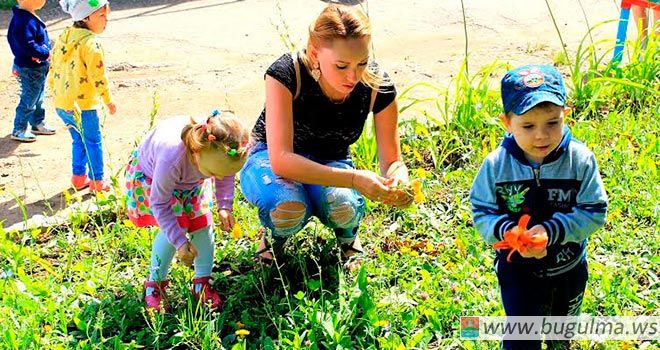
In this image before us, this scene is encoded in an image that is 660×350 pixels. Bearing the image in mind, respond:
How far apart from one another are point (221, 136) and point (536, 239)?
1099 mm

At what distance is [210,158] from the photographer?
2.77m

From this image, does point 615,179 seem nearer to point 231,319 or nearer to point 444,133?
point 444,133

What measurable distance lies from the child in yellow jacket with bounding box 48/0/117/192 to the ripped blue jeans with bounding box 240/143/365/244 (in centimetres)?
142

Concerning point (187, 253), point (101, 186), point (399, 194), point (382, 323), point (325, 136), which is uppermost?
point (325, 136)

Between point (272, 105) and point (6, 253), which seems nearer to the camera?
point (272, 105)

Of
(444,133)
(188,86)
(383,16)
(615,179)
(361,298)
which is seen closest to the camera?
(361,298)

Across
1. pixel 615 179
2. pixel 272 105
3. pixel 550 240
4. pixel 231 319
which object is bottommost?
pixel 231 319

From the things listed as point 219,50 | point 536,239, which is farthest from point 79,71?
point 536,239

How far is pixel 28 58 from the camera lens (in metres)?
4.96

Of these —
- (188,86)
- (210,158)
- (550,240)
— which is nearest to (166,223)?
(210,158)

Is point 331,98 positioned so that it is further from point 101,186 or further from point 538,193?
point 101,186

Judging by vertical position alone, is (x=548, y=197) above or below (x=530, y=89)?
below

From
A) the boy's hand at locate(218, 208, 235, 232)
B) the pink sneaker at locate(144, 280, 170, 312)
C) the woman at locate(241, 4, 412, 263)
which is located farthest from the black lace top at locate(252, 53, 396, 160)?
the pink sneaker at locate(144, 280, 170, 312)

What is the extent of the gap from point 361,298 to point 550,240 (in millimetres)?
840
